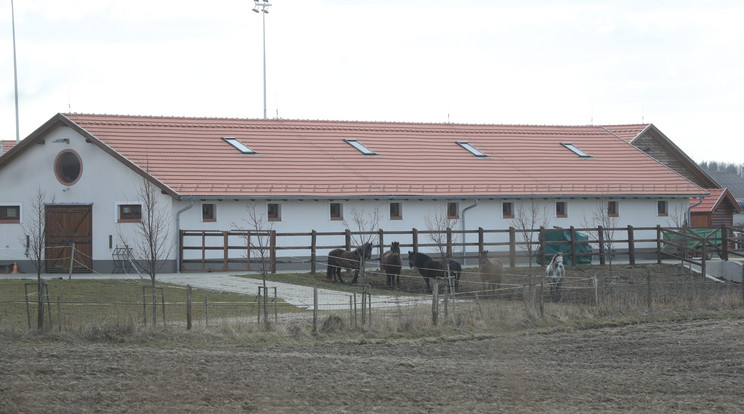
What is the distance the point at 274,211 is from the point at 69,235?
753cm

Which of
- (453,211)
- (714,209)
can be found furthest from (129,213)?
(714,209)

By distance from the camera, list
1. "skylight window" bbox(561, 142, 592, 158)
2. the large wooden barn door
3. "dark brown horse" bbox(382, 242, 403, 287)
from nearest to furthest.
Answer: "dark brown horse" bbox(382, 242, 403, 287) < the large wooden barn door < "skylight window" bbox(561, 142, 592, 158)

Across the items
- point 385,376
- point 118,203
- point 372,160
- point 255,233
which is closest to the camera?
point 385,376

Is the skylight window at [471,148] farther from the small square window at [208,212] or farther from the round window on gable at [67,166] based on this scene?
the round window on gable at [67,166]

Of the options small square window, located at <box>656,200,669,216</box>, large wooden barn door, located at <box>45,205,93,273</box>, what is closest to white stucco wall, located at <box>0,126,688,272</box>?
large wooden barn door, located at <box>45,205,93,273</box>

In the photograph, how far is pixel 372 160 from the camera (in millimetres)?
39969

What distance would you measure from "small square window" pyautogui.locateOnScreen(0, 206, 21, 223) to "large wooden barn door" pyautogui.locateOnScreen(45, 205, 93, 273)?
1475 millimetres

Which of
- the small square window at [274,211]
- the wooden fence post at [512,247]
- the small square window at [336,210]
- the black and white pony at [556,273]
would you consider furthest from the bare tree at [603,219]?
the small square window at [274,211]

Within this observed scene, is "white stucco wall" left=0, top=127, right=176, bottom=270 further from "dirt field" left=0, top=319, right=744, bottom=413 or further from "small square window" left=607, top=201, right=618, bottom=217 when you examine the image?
"small square window" left=607, top=201, right=618, bottom=217

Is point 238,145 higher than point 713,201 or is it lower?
higher

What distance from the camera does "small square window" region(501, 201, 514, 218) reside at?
39281mm

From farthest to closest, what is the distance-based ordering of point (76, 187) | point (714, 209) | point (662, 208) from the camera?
1. point (714, 209)
2. point (662, 208)
3. point (76, 187)

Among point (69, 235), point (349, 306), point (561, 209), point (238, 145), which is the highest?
point (238, 145)

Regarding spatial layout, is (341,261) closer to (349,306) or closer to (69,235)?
(349,306)
